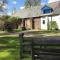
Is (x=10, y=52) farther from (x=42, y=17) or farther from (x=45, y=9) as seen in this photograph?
(x=45, y=9)

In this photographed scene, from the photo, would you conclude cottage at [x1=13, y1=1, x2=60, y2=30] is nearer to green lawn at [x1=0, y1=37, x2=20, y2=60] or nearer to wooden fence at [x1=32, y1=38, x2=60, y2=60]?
green lawn at [x1=0, y1=37, x2=20, y2=60]

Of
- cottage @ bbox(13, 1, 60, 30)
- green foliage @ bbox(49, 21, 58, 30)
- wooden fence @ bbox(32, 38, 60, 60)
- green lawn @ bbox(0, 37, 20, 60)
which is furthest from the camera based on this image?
cottage @ bbox(13, 1, 60, 30)

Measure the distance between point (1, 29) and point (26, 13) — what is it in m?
10.0

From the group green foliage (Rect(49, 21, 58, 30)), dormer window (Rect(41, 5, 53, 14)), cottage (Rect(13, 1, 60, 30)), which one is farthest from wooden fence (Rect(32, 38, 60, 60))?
dormer window (Rect(41, 5, 53, 14))

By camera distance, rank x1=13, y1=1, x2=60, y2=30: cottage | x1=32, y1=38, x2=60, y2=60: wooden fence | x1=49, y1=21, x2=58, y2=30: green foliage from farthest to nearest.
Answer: x1=13, y1=1, x2=60, y2=30: cottage
x1=49, y1=21, x2=58, y2=30: green foliage
x1=32, y1=38, x2=60, y2=60: wooden fence

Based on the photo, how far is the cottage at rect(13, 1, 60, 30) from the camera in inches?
1677

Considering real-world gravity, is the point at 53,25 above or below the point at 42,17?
below

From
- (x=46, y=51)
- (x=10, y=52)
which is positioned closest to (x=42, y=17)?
(x=10, y=52)

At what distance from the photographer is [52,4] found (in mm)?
47750

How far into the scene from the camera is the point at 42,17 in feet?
148

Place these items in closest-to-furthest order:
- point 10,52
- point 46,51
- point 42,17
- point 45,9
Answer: point 46,51, point 10,52, point 42,17, point 45,9

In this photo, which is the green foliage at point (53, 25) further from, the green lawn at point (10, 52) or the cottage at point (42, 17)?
the green lawn at point (10, 52)

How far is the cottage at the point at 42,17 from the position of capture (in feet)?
140

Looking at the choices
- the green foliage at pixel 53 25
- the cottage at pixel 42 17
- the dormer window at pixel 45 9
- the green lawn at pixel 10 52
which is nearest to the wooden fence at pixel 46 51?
the green lawn at pixel 10 52
